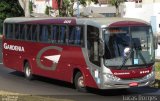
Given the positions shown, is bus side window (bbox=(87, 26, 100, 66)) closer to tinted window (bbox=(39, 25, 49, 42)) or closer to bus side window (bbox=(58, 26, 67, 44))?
bus side window (bbox=(58, 26, 67, 44))

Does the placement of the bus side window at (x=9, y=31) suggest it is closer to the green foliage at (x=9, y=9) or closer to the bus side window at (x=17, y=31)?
the bus side window at (x=17, y=31)

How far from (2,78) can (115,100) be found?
28.6 ft

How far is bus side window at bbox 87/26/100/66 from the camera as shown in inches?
692

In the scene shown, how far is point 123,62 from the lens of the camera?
17312mm

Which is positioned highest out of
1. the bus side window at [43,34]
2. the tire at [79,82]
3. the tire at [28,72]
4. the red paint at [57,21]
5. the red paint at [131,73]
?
the red paint at [57,21]

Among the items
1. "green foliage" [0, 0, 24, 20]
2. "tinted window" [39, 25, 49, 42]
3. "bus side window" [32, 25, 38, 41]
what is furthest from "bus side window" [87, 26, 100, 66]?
"green foliage" [0, 0, 24, 20]

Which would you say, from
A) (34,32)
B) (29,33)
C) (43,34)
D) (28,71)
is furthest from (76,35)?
(28,71)

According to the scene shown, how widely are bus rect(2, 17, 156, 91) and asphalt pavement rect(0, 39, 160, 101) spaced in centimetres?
38

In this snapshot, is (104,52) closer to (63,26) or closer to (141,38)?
(141,38)

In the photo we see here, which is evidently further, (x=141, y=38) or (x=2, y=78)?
(x=2, y=78)

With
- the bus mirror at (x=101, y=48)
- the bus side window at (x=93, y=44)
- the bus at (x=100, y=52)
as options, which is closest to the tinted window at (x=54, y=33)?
the bus at (x=100, y=52)

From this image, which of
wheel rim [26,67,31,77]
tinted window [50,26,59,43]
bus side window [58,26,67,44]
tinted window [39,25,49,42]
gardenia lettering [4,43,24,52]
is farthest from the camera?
gardenia lettering [4,43,24,52]

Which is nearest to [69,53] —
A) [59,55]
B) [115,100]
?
[59,55]

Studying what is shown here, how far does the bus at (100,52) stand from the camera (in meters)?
17.3
